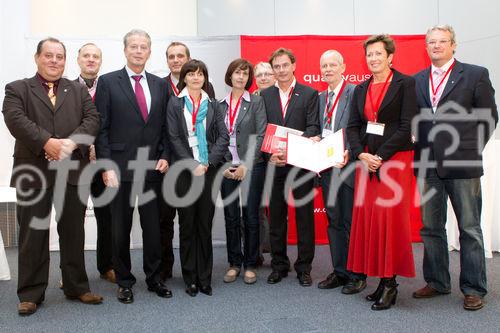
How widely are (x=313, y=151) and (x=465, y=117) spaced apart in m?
0.94

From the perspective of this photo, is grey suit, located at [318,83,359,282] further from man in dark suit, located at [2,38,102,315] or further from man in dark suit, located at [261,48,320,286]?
man in dark suit, located at [2,38,102,315]

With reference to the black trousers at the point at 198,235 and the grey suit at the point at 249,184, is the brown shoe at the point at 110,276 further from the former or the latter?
the grey suit at the point at 249,184

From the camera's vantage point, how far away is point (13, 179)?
2814 mm

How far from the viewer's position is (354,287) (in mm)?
3152

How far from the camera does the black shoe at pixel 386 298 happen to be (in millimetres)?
2818

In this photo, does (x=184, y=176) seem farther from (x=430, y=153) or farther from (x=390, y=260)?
(x=430, y=153)

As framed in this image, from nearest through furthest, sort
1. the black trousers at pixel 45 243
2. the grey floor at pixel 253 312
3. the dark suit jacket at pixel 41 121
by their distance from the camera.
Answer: the grey floor at pixel 253 312, the dark suit jacket at pixel 41 121, the black trousers at pixel 45 243

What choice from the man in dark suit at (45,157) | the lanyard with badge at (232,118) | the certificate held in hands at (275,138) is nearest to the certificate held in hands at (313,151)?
the certificate held in hands at (275,138)

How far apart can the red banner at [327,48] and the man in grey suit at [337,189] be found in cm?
134

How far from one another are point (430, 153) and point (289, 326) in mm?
1371

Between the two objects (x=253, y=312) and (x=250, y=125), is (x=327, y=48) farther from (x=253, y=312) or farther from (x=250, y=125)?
(x=253, y=312)

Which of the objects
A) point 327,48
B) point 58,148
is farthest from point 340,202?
point 327,48

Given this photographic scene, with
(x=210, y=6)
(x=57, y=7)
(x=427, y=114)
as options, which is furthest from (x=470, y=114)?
(x=57, y=7)

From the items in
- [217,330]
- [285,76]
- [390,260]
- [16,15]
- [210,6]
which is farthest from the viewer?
[210,6]
